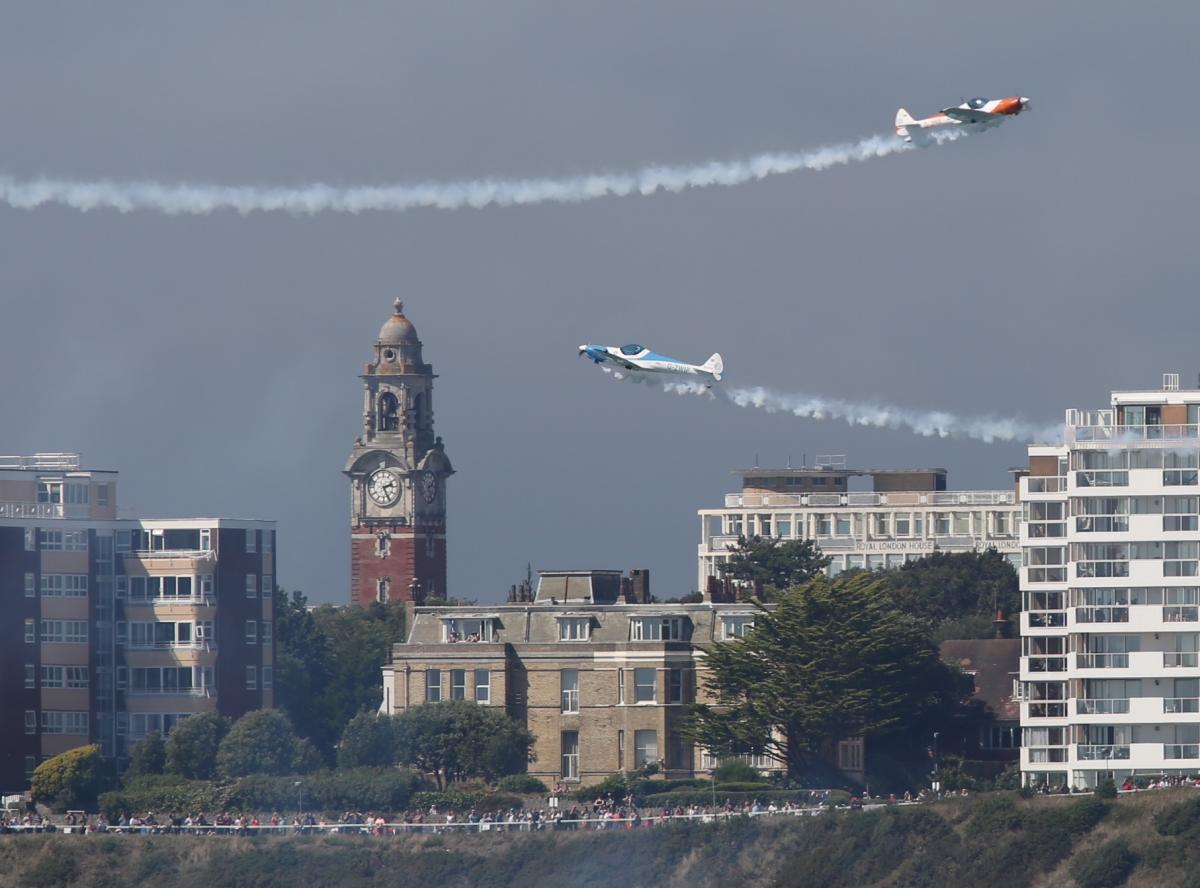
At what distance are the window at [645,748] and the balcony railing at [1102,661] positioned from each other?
23699mm

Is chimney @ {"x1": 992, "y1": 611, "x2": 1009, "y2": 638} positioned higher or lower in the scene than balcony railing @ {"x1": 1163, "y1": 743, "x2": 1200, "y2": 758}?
higher

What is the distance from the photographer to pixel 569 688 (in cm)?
17675

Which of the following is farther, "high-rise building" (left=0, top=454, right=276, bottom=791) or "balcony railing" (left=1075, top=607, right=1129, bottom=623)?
"high-rise building" (left=0, top=454, right=276, bottom=791)

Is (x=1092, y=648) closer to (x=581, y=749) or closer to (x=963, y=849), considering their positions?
(x=963, y=849)

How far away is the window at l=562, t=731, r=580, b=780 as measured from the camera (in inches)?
6875

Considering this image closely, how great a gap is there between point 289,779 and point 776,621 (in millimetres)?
25693

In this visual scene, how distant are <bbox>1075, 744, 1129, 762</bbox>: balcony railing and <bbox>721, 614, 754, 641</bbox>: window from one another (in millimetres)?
22581

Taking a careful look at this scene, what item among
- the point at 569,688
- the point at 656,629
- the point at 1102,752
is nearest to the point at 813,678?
the point at 656,629

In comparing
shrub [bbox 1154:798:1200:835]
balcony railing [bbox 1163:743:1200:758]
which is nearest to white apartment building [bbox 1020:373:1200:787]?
balcony railing [bbox 1163:743:1200:758]

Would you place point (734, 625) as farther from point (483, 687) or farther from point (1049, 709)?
point (1049, 709)

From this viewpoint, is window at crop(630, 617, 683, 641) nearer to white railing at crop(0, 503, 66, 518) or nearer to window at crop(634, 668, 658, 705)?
window at crop(634, 668, 658, 705)

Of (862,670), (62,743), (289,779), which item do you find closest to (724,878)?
(862,670)

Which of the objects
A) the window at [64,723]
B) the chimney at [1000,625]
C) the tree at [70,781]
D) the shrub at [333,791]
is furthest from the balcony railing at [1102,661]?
the window at [64,723]

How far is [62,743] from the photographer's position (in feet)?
601
